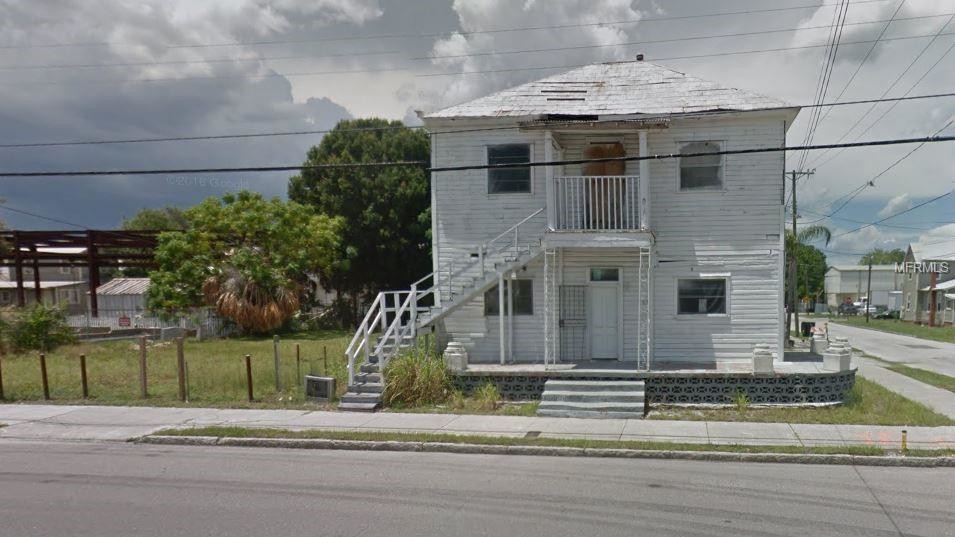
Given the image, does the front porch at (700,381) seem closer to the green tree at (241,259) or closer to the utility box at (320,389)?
the utility box at (320,389)

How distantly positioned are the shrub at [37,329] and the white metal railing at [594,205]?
17014 mm

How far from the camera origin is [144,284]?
37438mm

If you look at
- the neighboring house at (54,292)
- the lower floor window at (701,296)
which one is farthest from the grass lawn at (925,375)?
the neighboring house at (54,292)

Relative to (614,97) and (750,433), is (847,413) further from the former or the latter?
(614,97)

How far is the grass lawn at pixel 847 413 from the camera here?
1089cm

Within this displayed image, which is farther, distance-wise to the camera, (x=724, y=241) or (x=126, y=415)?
(x=724, y=241)

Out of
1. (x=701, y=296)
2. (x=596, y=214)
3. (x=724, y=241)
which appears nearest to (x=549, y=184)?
(x=596, y=214)

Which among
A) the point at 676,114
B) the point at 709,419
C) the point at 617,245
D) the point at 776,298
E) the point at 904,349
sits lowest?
the point at 904,349

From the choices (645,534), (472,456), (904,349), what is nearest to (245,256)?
(472,456)

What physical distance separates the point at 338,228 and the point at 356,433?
2251 cm

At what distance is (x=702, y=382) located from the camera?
12.5m

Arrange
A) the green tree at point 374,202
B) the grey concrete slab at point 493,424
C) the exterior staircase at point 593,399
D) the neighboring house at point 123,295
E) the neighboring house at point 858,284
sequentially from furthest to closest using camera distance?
the neighboring house at point 858,284 → the neighboring house at point 123,295 → the green tree at point 374,202 → the exterior staircase at point 593,399 → the grey concrete slab at point 493,424

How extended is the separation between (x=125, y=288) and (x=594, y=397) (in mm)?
34221

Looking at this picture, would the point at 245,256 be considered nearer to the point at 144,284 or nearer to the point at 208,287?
the point at 208,287
